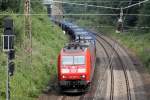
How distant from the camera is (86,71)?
96.6 feet

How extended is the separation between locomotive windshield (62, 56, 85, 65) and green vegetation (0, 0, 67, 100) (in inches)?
102

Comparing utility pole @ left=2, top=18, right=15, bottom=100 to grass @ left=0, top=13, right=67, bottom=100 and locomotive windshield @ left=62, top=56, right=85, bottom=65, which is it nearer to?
grass @ left=0, top=13, right=67, bottom=100

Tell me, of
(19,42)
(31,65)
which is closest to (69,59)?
(31,65)

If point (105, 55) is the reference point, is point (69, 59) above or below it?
above

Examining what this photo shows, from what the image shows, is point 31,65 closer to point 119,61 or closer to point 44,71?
point 44,71

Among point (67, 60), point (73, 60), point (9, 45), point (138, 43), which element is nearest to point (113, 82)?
point (73, 60)

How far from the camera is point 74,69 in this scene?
29609mm

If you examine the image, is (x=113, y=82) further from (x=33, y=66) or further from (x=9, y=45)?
(x=9, y=45)

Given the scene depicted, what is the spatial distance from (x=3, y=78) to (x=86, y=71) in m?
5.77

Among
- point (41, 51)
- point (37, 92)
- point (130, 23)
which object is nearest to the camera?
point (37, 92)

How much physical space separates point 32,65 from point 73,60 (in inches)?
172

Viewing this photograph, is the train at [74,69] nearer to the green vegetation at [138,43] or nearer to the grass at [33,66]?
the grass at [33,66]

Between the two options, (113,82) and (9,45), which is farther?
(113,82)

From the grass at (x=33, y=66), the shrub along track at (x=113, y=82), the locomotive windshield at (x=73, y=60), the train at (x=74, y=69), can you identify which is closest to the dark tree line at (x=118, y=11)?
the shrub along track at (x=113, y=82)
